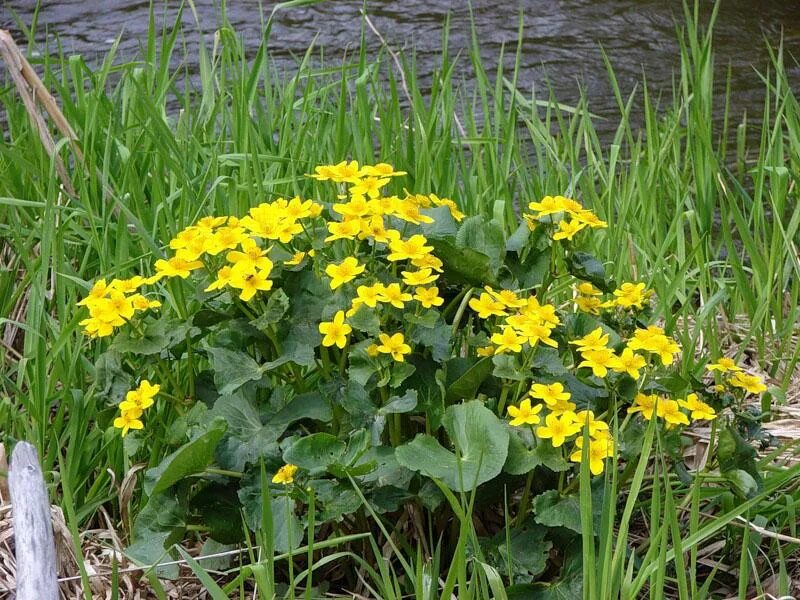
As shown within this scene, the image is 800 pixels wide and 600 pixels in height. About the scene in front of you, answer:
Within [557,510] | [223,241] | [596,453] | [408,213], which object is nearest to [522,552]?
[557,510]

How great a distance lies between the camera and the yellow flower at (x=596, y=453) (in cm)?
143

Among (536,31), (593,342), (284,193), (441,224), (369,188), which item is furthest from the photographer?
(536,31)

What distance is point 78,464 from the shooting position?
186cm

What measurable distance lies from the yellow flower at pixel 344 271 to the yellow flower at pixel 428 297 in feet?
0.30

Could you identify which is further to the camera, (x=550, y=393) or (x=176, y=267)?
(x=176, y=267)

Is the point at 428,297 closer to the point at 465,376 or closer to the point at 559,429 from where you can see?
the point at 465,376

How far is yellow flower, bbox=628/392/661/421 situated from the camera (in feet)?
4.97

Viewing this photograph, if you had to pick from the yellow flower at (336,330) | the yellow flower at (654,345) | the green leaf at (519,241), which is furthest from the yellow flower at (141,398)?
the yellow flower at (654,345)

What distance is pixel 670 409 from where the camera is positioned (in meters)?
1.50

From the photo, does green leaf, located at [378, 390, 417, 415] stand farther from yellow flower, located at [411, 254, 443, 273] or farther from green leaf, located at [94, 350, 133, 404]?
green leaf, located at [94, 350, 133, 404]

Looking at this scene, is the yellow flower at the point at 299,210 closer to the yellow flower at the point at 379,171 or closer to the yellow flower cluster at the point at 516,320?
the yellow flower at the point at 379,171

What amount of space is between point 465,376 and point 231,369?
1.15 feet

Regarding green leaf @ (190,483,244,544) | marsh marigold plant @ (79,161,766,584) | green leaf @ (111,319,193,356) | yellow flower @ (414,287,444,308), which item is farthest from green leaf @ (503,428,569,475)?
green leaf @ (111,319,193,356)

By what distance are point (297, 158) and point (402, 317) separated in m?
1.11
